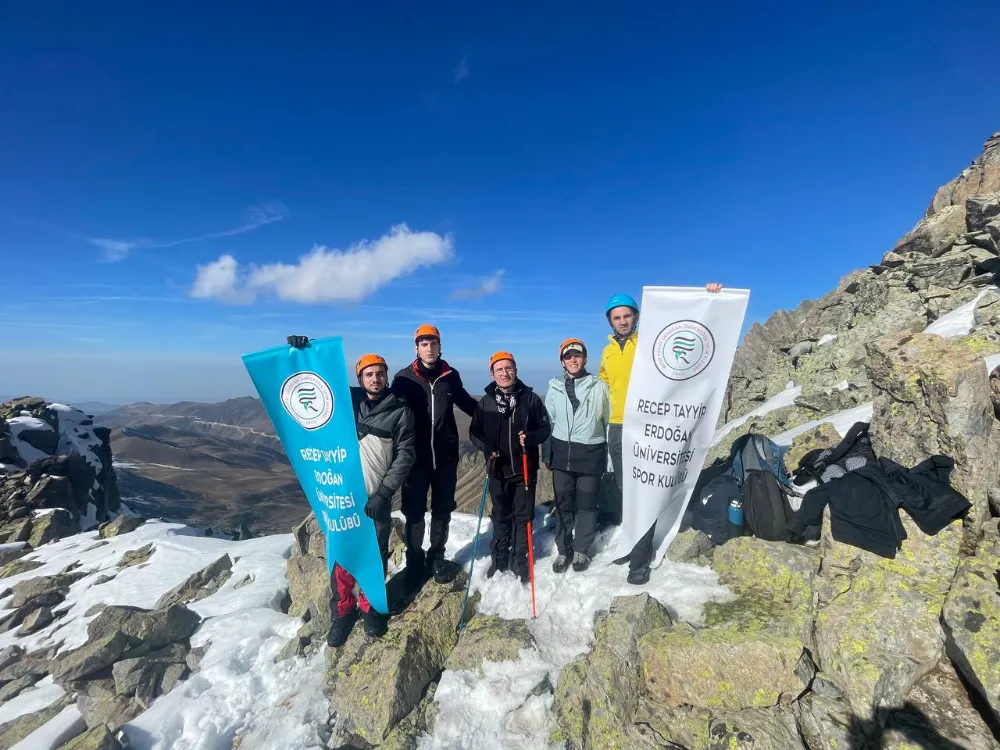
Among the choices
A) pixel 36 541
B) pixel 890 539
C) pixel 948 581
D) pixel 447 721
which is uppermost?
pixel 890 539

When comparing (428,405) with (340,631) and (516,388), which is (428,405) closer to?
(516,388)

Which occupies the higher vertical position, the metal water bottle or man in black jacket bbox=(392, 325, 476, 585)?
man in black jacket bbox=(392, 325, 476, 585)

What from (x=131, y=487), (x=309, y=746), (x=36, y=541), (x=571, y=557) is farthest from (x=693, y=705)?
(x=131, y=487)

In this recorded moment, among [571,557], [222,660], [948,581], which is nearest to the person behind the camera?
[948,581]

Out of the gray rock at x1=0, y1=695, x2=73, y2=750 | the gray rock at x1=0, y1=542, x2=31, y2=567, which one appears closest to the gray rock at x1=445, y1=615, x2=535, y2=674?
the gray rock at x1=0, y1=695, x2=73, y2=750

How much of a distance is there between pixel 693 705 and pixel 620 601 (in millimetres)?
1538

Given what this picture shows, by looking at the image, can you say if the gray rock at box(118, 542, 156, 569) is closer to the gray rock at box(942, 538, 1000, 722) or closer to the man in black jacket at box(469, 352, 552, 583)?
the man in black jacket at box(469, 352, 552, 583)

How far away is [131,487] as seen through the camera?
477 feet

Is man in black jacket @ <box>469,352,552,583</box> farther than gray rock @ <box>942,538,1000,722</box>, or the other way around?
man in black jacket @ <box>469,352,552,583</box>

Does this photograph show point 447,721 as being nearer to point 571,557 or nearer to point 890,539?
point 571,557

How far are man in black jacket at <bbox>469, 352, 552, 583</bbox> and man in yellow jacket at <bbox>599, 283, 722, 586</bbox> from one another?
1.22 m

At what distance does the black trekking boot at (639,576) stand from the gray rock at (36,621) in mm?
19461

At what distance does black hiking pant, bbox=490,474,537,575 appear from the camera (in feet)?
26.1

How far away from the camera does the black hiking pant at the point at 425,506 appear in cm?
776
